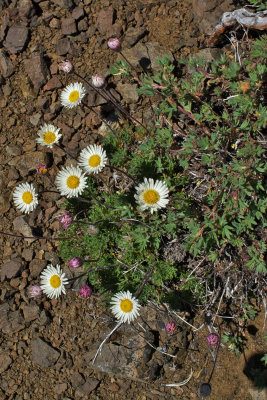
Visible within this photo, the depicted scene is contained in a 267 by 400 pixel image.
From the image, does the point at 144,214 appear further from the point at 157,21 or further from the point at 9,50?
the point at 9,50

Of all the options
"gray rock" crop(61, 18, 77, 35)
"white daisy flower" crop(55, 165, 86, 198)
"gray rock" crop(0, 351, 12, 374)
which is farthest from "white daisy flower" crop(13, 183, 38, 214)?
"gray rock" crop(61, 18, 77, 35)

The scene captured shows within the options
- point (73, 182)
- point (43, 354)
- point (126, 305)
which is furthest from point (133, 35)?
point (43, 354)

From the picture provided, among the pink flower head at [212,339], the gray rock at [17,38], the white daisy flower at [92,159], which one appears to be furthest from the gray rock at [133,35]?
the pink flower head at [212,339]

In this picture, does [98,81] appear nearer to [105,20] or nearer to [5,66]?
[105,20]

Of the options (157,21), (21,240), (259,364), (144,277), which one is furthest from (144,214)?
(157,21)

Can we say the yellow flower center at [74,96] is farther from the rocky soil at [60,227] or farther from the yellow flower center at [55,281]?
the yellow flower center at [55,281]
